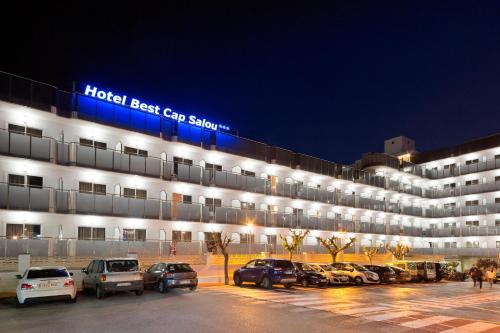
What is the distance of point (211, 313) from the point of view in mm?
16344

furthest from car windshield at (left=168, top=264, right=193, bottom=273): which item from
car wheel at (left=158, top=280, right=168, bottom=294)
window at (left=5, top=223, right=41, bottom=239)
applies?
window at (left=5, top=223, right=41, bottom=239)

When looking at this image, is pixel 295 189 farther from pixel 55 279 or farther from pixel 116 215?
pixel 55 279

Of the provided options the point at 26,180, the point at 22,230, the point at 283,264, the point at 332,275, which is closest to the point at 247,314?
the point at 283,264

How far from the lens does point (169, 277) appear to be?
23750mm

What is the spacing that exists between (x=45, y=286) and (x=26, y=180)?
12773 mm

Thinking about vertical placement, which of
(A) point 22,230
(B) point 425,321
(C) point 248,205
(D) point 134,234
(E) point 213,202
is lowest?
(B) point 425,321

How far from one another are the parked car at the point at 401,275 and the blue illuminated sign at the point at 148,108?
18291 mm

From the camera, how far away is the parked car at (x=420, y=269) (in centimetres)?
3938

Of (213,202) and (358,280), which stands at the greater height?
(213,202)

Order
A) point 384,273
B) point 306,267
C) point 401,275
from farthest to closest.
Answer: point 401,275 → point 384,273 → point 306,267

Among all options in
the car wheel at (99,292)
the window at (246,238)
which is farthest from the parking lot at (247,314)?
the window at (246,238)

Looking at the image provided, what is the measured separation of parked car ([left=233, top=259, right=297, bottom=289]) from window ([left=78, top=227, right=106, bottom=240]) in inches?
395

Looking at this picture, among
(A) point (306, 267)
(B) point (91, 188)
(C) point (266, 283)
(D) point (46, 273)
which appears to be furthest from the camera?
(B) point (91, 188)

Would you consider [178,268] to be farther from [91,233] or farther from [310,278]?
[91,233]
